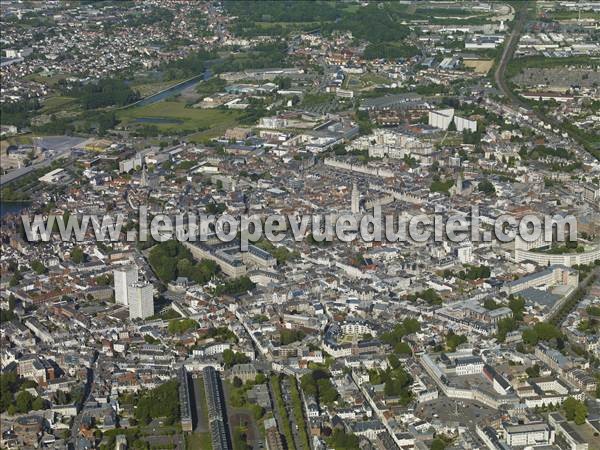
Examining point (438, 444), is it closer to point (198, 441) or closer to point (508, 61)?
point (198, 441)

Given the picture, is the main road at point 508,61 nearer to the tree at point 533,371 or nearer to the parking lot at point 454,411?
the tree at point 533,371

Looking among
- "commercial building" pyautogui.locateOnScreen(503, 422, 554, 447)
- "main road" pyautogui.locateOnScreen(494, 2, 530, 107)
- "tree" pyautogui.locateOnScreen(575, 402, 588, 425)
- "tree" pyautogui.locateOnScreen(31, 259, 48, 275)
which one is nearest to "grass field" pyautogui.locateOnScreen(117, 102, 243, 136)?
"main road" pyautogui.locateOnScreen(494, 2, 530, 107)

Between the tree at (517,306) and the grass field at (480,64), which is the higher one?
the tree at (517,306)

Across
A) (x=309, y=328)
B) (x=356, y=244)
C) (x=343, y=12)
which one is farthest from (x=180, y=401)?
(x=343, y=12)

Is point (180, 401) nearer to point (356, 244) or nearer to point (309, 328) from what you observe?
point (309, 328)

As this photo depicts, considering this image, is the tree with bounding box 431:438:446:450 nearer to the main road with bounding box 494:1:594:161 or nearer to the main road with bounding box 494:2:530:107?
the main road with bounding box 494:1:594:161

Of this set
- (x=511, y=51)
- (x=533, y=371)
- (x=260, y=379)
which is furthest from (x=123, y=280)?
(x=511, y=51)

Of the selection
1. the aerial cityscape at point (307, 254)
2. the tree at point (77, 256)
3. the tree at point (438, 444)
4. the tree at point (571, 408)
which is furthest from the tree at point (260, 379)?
the tree at point (77, 256)
